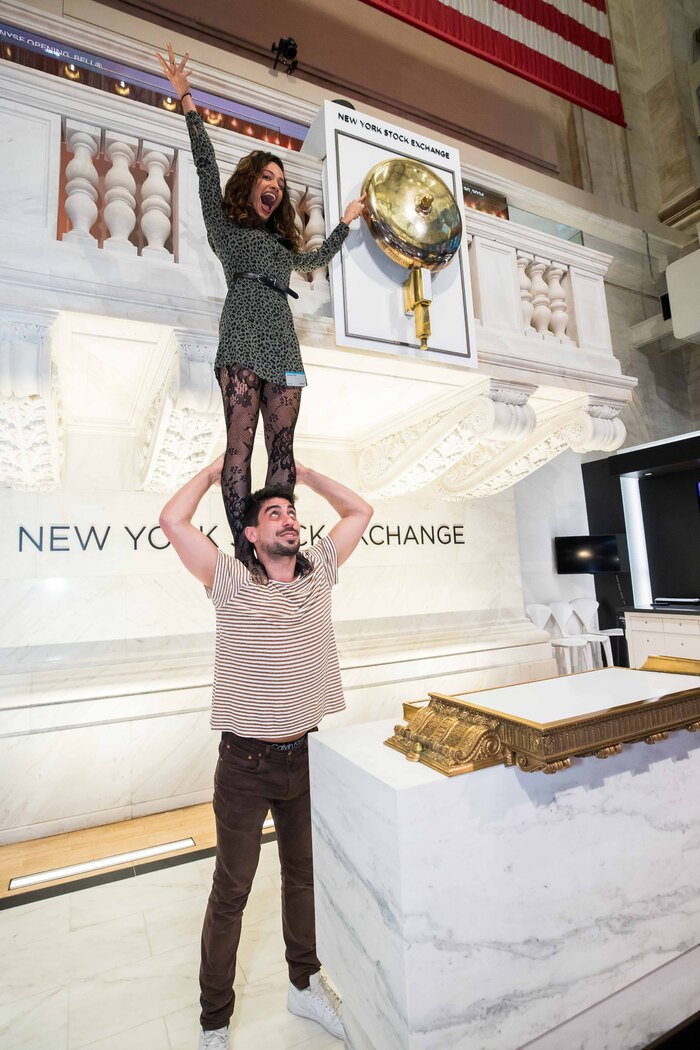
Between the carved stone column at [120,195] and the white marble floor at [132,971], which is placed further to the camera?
the carved stone column at [120,195]

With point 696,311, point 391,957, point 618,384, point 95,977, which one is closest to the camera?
point 391,957

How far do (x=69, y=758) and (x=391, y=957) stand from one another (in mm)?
3114

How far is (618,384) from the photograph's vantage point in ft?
14.8

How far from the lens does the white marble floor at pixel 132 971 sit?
1.96m

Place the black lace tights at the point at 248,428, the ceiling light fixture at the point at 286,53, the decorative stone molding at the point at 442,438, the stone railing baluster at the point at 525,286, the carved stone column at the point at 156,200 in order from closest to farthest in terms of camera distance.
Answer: the black lace tights at the point at 248,428, the carved stone column at the point at 156,200, the decorative stone molding at the point at 442,438, the stone railing baluster at the point at 525,286, the ceiling light fixture at the point at 286,53

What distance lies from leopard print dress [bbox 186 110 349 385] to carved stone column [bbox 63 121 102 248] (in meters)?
0.77

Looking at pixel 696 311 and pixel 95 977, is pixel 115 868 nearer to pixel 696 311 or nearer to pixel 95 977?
pixel 95 977

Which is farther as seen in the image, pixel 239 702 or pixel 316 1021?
pixel 316 1021

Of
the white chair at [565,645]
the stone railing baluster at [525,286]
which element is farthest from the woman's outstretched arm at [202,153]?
the white chair at [565,645]

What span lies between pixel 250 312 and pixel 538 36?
527cm

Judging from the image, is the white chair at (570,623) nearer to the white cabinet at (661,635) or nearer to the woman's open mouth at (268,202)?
the white cabinet at (661,635)

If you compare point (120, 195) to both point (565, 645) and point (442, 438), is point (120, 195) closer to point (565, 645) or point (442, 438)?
point (442, 438)

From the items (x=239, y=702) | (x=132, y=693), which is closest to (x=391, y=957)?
(x=239, y=702)

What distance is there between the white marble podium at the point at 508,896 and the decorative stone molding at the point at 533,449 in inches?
115
